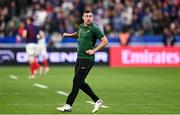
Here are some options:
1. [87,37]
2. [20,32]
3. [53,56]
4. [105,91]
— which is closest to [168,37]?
[53,56]

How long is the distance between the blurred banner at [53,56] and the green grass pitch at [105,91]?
565 millimetres

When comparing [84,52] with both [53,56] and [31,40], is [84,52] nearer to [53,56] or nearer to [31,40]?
[31,40]

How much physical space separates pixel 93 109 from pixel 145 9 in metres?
22.5

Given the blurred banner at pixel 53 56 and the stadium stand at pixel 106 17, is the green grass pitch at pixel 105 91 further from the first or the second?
the stadium stand at pixel 106 17

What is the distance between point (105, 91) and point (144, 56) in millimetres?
13126

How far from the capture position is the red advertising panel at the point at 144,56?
34.4m

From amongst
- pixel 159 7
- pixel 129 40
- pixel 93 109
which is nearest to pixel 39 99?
pixel 93 109

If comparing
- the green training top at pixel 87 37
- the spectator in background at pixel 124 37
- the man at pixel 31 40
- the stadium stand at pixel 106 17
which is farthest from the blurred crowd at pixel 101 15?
the green training top at pixel 87 37

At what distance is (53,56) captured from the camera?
34.3m

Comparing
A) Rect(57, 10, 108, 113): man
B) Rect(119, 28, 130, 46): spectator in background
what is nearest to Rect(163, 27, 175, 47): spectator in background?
Rect(119, 28, 130, 46): spectator in background

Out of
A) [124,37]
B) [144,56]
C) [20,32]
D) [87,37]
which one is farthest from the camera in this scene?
[124,37]

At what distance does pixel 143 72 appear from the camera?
102 ft

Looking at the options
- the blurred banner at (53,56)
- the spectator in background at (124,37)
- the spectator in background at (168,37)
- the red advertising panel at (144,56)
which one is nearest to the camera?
the blurred banner at (53,56)

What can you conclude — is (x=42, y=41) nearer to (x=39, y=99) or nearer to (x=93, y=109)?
(x=39, y=99)
